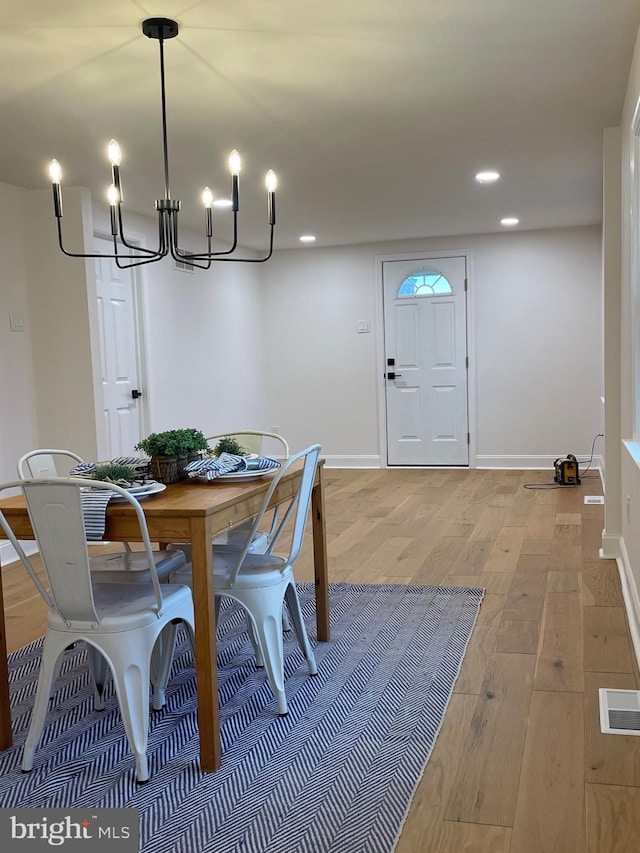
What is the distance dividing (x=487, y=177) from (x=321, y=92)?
195 centimetres

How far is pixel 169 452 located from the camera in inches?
98.4

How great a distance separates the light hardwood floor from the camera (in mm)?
1821

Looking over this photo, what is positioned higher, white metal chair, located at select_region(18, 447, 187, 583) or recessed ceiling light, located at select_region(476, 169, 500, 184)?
recessed ceiling light, located at select_region(476, 169, 500, 184)

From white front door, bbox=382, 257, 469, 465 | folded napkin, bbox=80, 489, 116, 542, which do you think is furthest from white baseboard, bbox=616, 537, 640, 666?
white front door, bbox=382, 257, 469, 465

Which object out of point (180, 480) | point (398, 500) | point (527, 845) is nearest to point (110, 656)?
point (180, 480)

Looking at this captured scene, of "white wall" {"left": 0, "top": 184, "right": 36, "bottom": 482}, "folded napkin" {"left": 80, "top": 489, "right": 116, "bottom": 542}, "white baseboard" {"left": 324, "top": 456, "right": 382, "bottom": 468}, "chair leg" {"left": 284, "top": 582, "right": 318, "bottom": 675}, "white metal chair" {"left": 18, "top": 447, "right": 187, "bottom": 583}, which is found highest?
"white wall" {"left": 0, "top": 184, "right": 36, "bottom": 482}

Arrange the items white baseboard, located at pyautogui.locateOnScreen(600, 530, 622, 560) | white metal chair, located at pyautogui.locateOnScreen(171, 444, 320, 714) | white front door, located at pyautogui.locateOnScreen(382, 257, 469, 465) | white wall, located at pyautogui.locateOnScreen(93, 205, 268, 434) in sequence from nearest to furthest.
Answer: white metal chair, located at pyautogui.locateOnScreen(171, 444, 320, 714) → white baseboard, located at pyautogui.locateOnScreen(600, 530, 622, 560) → white wall, located at pyautogui.locateOnScreen(93, 205, 268, 434) → white front door, located at pyautogui.locateOnScreen(382, 257, 469, 465)

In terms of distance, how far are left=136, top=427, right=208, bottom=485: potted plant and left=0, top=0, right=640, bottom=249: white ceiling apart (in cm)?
135

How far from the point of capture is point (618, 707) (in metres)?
2.39

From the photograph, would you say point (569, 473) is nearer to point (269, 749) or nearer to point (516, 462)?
point (516, 462)

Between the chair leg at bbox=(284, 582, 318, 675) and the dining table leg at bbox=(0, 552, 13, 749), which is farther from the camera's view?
the chair leg at bbox=(284, 582, 318, 675)

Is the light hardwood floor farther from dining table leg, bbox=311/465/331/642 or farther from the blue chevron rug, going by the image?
dining table leg, bbox=311/465/331/642

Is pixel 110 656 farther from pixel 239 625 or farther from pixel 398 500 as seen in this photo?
pixel 398 500

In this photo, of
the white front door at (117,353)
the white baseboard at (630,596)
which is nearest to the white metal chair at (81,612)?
the white baseboard at (630,596)
